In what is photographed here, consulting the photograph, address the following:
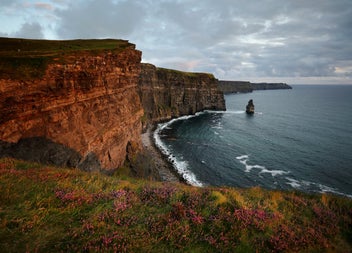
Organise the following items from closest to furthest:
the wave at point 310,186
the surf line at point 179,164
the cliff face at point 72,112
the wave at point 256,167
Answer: the cliff face at point 72,112, the wave at point 310,186, the surf line at point 179,164, the wave at point 256,167

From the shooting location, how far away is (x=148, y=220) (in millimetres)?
6145

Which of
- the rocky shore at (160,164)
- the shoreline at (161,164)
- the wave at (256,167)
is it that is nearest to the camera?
the rocky shore at (160,164)

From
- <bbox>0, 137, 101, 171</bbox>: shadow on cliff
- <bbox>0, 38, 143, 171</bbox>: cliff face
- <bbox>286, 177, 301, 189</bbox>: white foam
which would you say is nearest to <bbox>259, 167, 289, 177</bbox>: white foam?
<bbox>286, 177, 301, 189</bbox>: white foam

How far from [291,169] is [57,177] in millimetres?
47405

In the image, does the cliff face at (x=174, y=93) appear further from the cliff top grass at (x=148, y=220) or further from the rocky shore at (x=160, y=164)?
the cliff top grass at (x=148, y=220)

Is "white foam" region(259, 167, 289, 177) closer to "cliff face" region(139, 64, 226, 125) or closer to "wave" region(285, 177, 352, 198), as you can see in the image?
"wave" region(285, 177, 352, 198)

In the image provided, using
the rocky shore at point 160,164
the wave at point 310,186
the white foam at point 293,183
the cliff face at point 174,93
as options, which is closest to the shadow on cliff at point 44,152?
the rocky shore at point 160,164

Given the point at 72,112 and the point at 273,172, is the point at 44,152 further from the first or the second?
the point at 273,172

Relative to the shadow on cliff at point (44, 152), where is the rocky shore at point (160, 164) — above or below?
below

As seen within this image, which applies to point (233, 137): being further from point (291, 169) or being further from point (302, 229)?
point (302, 229)

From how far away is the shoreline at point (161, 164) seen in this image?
40.1m

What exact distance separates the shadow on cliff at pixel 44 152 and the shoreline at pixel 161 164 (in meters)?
20.0

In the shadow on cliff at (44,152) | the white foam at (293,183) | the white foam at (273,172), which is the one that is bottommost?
the white foam at (293,183)

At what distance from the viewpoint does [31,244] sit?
175 inches
